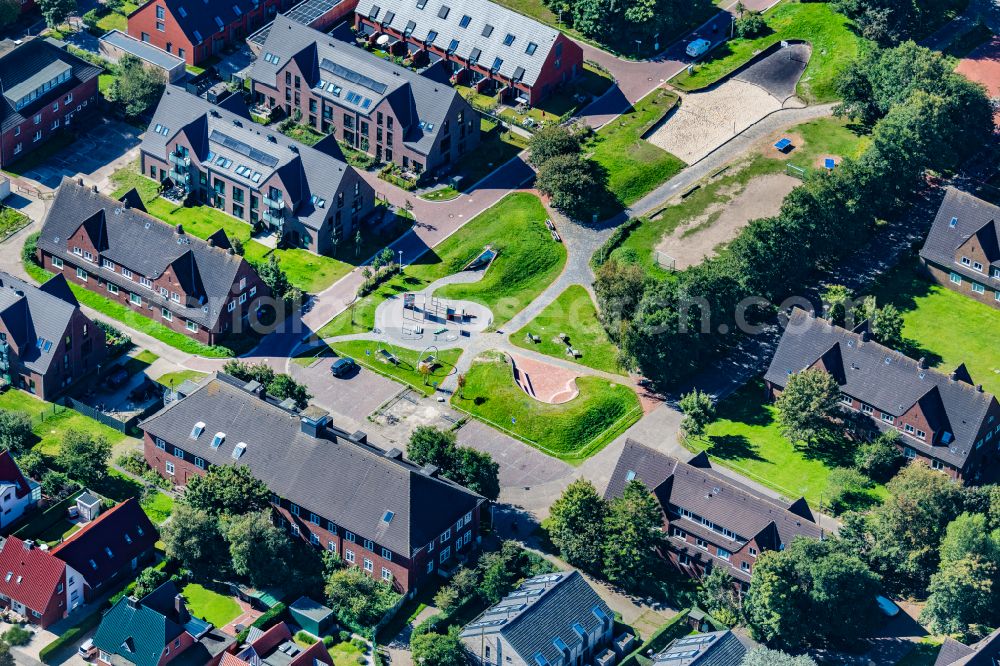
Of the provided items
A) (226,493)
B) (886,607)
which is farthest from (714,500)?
(226,493)

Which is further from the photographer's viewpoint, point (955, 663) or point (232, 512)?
point (232, 512)

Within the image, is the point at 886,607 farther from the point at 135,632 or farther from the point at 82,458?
the point at 82,458

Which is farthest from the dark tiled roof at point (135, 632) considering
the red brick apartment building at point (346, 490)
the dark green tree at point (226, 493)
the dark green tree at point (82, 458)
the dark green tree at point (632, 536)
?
the dark green tree at point (632, 536)

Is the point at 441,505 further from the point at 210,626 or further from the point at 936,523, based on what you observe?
the point at 936,523

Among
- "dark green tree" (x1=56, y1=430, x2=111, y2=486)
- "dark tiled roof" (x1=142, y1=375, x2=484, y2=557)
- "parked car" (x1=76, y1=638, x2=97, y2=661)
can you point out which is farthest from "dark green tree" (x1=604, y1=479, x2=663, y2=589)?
"dark green tree" (x1=56, y1=430, x2=111, y2=486)

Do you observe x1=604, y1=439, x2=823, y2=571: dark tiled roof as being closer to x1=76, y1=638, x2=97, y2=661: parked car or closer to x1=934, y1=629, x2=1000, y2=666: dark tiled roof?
x1=934, y1=629, x2=1000, y2=666: dark tiled roof

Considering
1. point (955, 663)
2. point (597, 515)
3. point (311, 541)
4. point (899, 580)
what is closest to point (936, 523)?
point (899, 580)

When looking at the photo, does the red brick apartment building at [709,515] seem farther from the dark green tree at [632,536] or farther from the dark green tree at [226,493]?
the dark green tree at [226,493]
